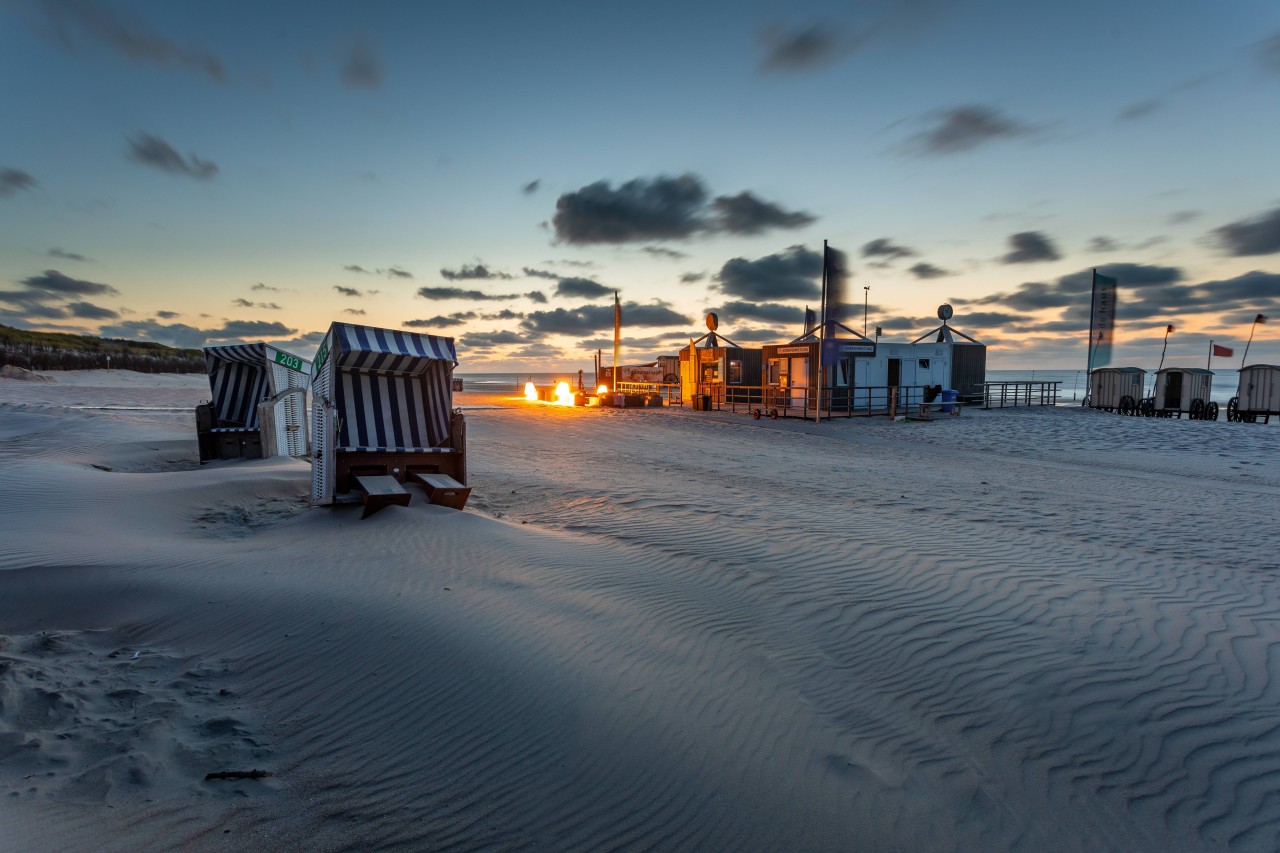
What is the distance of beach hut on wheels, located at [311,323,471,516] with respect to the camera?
8281 mm

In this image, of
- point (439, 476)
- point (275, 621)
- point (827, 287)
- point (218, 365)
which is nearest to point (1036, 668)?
point (275, 621)

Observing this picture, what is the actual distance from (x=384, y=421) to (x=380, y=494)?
1.95 meters

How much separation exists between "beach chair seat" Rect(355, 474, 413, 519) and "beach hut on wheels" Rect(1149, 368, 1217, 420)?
37.1 metres

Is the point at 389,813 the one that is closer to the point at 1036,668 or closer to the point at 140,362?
the point at 1036,668

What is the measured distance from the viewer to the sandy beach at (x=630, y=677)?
2.84 m

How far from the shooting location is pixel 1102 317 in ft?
105

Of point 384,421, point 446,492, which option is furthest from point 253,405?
point 446,492

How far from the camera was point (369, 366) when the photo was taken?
9.17 metres

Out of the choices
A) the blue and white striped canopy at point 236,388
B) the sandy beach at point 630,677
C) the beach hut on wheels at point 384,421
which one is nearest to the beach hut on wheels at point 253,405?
the blue and white striped canopy at point 236,388

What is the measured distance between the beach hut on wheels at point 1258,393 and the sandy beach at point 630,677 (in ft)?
90.0

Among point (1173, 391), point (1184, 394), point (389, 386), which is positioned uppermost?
point (1173, 391)

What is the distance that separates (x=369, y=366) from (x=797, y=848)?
851 cm

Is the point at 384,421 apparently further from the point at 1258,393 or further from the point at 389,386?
the point at 1258,393

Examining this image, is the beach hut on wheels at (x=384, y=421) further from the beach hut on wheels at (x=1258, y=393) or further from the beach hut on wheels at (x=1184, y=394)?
the beach hut on wheels at (x=1184, y=394)
